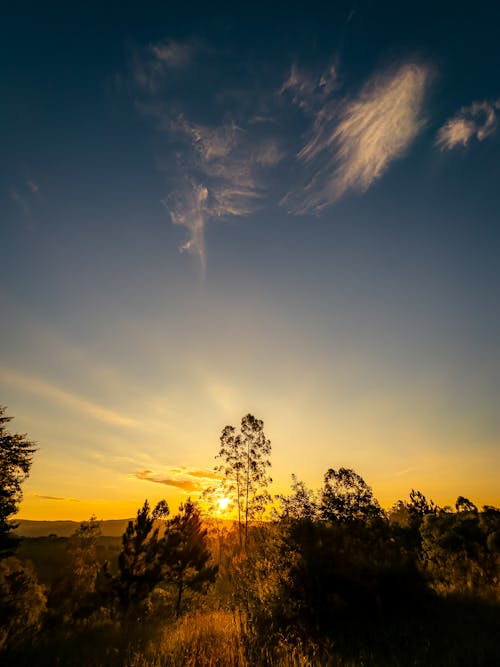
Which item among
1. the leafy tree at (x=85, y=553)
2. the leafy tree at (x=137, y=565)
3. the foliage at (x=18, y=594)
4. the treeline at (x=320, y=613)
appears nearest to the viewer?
the treeline at (x=320, y=613)

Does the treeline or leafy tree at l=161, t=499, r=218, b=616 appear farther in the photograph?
leafy tree at l=161, t=499, r=218, b=616

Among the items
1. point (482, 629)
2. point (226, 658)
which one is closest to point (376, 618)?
point (482, 629)

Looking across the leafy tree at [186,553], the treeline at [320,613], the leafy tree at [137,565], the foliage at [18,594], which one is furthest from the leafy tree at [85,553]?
the treeline at [320,613]

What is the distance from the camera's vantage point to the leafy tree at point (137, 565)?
20.2 meters

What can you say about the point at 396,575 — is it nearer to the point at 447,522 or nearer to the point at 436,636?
the point at 436,636

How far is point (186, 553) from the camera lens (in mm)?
23391

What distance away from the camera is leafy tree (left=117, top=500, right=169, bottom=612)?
66.4 ft

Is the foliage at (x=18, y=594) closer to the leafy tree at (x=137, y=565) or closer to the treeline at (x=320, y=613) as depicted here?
the leafy tree at (x=137, y=565)

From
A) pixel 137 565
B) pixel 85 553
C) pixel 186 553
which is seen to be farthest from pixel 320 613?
pixel 85 553

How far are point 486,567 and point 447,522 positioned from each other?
7.96 m

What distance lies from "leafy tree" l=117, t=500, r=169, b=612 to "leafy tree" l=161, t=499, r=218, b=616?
995mm

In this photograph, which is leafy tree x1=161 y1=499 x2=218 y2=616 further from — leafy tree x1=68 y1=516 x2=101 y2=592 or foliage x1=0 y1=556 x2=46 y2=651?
leafy tree x1=68 y1=516 x2=101 y2=592

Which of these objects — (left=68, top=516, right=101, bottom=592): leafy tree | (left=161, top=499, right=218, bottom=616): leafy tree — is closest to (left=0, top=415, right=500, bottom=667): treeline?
(left=161, top=499, right=218, bottom=616): leafy tree

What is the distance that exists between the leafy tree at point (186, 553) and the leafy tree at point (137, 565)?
995 mm
